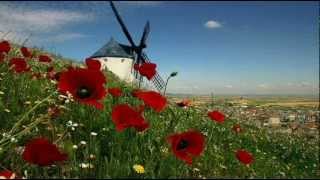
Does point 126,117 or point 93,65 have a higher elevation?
point 93,65

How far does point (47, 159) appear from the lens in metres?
3.28

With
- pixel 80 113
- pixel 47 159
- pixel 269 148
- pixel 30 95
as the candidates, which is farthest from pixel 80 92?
pixel 269 148

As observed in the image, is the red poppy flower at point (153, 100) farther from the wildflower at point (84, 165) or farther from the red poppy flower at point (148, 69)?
the red poppy flower at point (148, 69)

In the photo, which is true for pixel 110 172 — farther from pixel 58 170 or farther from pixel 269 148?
pixel 269 148

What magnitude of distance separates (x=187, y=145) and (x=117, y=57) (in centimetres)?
4601

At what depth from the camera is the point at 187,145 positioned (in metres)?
4.10

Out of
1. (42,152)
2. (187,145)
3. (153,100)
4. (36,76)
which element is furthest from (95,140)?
(36,76)

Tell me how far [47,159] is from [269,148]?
927 cm

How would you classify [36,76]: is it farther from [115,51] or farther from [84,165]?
Result: [115,51]

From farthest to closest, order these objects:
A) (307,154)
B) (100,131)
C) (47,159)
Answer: (307,154)
(100,131)
(47,159)

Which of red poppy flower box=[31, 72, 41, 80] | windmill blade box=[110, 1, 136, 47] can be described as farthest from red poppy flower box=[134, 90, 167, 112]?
windmill blade box=[110, 1, 136, 47]

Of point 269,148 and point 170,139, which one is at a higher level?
point 170,139

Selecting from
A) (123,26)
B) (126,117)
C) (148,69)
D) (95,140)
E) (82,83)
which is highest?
(123,26)

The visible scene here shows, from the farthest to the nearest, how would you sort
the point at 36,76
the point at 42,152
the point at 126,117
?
the point at 36,76 < the point at 126,117 < the point at 42,152
